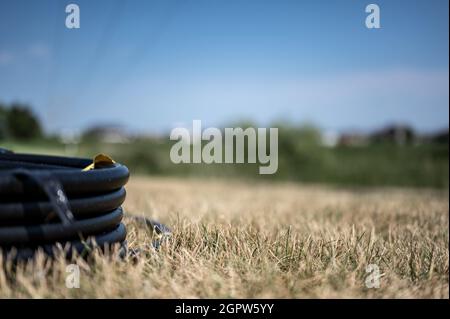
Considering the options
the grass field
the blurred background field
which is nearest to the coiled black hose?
the grass field

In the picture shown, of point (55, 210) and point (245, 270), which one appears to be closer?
point (55, 210)

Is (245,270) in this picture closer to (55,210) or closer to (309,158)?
(55,210)

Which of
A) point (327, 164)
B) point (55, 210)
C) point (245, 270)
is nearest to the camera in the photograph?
point (55, 210)

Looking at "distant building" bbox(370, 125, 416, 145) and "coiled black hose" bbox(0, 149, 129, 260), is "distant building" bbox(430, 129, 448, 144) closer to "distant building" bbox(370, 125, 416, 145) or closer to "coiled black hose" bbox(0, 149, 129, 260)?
"distant building" bbox(370, 125, 416, 145)

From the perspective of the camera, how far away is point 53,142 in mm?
28109

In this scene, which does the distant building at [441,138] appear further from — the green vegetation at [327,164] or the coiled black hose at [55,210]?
the coiled black hose at [55,210]

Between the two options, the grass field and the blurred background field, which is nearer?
the grass field

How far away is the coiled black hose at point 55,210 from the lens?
2598 millimetres

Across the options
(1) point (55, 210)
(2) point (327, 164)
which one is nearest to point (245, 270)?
(1) point (55, 210)

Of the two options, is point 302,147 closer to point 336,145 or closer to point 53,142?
point 336,145

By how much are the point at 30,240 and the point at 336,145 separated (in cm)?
2289

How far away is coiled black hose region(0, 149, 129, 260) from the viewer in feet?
8.52

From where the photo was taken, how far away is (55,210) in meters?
2.55
